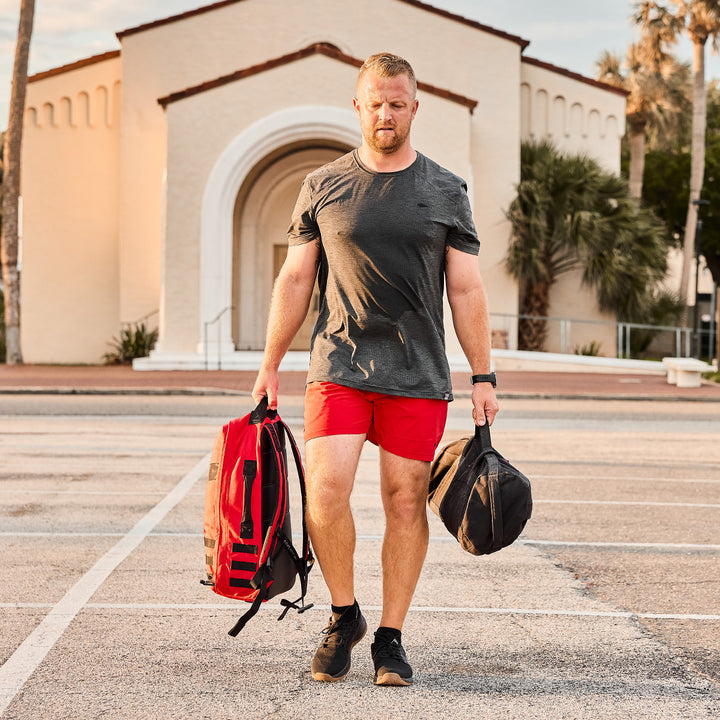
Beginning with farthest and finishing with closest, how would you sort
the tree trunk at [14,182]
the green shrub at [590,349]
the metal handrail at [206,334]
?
1. the green shrub at [590,349]
2. the tree trunk at [14,182]
3. the metal handrail at [206,334]

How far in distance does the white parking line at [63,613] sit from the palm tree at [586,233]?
2277 centimetres

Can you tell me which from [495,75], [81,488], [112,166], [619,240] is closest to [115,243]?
[112,166]

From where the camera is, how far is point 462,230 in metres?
4.15

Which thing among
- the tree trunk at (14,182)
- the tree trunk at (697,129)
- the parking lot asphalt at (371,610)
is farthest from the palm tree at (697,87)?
the parking lot asphalt at (371,610)

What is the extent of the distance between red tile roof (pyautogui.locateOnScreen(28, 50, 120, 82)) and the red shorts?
28.6m

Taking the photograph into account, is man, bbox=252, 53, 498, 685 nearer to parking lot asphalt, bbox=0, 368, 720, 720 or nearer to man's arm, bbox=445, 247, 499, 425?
man's arm, bbox=445, 247, 499, 425

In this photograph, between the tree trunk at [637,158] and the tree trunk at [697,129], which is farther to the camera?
the tree trunk at [637,158]

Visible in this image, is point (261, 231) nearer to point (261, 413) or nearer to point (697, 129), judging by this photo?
point (697, 129)

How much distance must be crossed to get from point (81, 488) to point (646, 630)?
17.0ft

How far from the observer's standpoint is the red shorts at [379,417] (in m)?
4.05

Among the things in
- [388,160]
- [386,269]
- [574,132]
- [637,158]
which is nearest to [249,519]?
[386,269]

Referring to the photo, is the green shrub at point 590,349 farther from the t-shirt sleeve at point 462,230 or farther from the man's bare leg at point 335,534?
the man's bare leg at point 335,534

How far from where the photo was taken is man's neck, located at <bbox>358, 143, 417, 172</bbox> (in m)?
4.11

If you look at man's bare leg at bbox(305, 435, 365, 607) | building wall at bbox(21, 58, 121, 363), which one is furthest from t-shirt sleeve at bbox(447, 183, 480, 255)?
building wall at bbox(21, 58, 121, 363)
